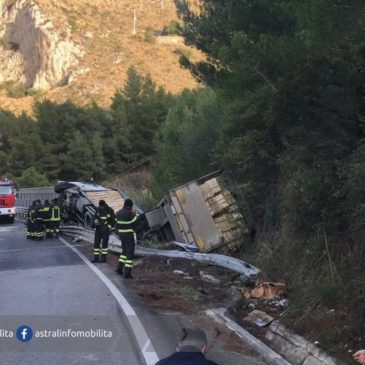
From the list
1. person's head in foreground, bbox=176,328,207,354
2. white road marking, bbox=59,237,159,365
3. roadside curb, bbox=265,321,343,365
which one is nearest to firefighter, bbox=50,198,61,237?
white road marking, bbox=59,237,159,365

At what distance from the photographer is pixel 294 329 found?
7.33 m

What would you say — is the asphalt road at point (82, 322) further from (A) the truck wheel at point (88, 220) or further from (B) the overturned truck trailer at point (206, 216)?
(A) the truck wheel at point (88, 220)

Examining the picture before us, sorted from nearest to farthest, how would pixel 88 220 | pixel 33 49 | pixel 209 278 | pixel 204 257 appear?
pixel 209 278
pixel 204 257
pixel 88 220
pixel 33 49

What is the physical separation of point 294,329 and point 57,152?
156 ft

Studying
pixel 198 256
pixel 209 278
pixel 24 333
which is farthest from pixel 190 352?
pixel 198 256

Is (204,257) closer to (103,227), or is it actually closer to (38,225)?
(103,227)

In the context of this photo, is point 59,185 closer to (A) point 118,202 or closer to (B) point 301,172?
(A) point 118,202

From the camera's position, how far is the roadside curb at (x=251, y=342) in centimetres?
648

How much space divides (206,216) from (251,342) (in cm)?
931

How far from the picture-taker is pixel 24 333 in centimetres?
745

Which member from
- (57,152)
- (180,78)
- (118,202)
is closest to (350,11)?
(118,202)

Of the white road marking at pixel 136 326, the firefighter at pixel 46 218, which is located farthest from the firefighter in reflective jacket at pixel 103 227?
the firefighter at pixel 46 218

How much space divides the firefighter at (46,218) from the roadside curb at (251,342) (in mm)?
14200

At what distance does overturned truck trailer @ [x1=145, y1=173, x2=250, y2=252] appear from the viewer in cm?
1606
